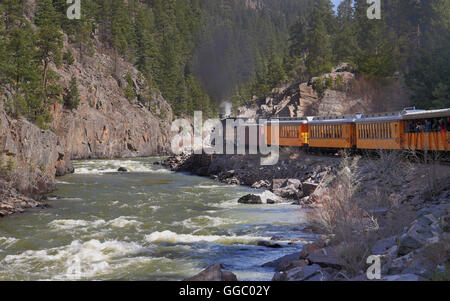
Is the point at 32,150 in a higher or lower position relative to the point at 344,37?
lower

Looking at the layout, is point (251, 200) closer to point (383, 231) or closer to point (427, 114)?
point (427, 114)

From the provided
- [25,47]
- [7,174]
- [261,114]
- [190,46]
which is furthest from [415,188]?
[190,46]

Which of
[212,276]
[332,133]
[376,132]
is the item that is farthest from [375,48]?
[212,276]

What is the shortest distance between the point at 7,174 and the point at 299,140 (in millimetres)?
23338

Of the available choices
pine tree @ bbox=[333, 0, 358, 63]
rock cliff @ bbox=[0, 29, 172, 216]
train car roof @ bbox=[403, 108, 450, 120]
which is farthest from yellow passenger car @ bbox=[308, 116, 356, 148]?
pine tree @ bbox=[333, 0, 358, 63]

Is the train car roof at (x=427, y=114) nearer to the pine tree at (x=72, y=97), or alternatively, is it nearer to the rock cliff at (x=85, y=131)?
the rock cliff at (x=85, y=131)

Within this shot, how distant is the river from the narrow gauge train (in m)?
A: 7.48

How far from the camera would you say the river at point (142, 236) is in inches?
523

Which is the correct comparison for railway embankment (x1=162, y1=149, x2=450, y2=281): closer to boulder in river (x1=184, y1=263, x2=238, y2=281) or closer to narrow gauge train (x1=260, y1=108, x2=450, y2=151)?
boulder in river (x1=184, y1=263, x2=238, y2=281)

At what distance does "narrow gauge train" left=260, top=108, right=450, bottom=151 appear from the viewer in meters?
22.3

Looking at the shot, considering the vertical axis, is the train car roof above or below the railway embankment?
above

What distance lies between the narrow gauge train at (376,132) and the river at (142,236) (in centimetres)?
748

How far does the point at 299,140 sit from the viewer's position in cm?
3950
